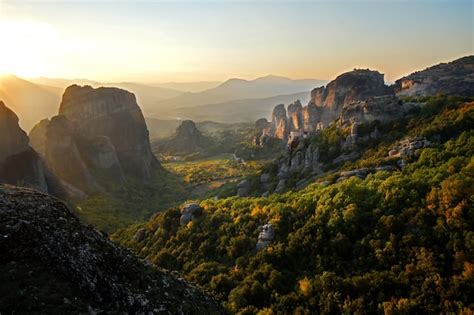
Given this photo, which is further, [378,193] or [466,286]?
[378,193]

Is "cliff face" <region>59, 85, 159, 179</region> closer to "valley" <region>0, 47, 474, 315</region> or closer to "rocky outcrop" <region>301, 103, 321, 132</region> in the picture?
"valley" <region>0, 47, 474, 315</region>

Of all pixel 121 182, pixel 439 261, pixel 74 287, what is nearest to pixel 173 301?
pixel 74 287

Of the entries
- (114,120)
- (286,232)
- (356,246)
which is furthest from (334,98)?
(356,246)

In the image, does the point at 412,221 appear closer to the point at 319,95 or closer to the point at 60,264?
the point at 60,264

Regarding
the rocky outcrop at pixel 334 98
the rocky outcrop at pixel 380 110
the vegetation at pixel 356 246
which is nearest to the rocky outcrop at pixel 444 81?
the rocky outcrop at pixel 334 98

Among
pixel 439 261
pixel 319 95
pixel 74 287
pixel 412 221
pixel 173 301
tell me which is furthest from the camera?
pixel 319 95

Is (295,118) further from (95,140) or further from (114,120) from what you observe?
(95,140)

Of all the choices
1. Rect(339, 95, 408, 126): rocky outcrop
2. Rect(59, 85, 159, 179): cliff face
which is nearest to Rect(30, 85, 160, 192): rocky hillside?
Rect(59, 85, 159, 179): cliff face
